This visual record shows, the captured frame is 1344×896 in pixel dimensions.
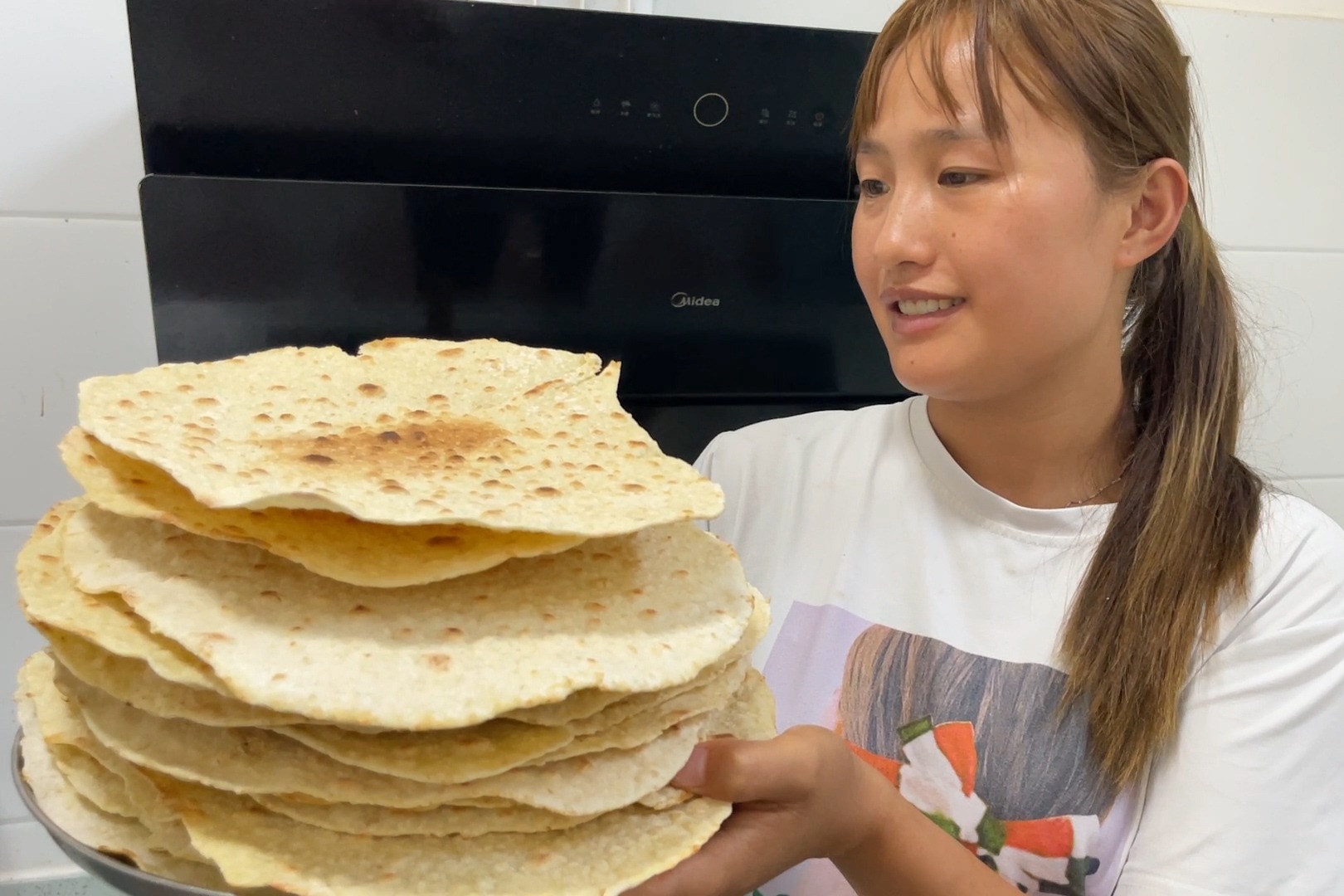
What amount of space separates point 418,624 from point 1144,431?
2.97 feet

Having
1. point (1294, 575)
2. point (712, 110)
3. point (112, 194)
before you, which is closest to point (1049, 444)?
point (1294, 575)

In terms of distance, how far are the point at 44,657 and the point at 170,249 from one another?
22.4 inches

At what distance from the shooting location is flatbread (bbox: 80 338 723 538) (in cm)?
50

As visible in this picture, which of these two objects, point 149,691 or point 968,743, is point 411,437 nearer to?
point 149,691

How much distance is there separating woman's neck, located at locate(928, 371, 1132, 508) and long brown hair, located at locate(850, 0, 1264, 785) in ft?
0.12

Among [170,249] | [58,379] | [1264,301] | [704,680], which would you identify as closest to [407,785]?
[704,680]

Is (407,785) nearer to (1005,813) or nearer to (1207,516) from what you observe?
(1005,813)

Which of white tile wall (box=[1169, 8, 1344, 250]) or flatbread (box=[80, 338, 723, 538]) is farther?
white tile wall (box=[1169, 8, 1344, 250])

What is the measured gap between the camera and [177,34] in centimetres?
103

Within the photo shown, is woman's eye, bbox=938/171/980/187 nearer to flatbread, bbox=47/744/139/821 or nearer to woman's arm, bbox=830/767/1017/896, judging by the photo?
woman's arm, bbox=830/767/1017/896

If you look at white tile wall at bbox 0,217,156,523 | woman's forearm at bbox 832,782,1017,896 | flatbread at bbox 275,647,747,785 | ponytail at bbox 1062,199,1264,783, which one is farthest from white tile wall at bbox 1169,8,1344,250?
white tile wall at bbox 0,217,156,523

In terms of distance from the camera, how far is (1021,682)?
97 cm

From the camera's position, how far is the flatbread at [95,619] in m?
0.47

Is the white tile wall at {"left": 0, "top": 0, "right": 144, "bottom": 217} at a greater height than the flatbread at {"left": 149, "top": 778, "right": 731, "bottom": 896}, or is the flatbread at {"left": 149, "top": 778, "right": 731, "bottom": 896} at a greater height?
the white tile wall at {"left": 0, "top": 0, "right": 144, "bottom": 217}
